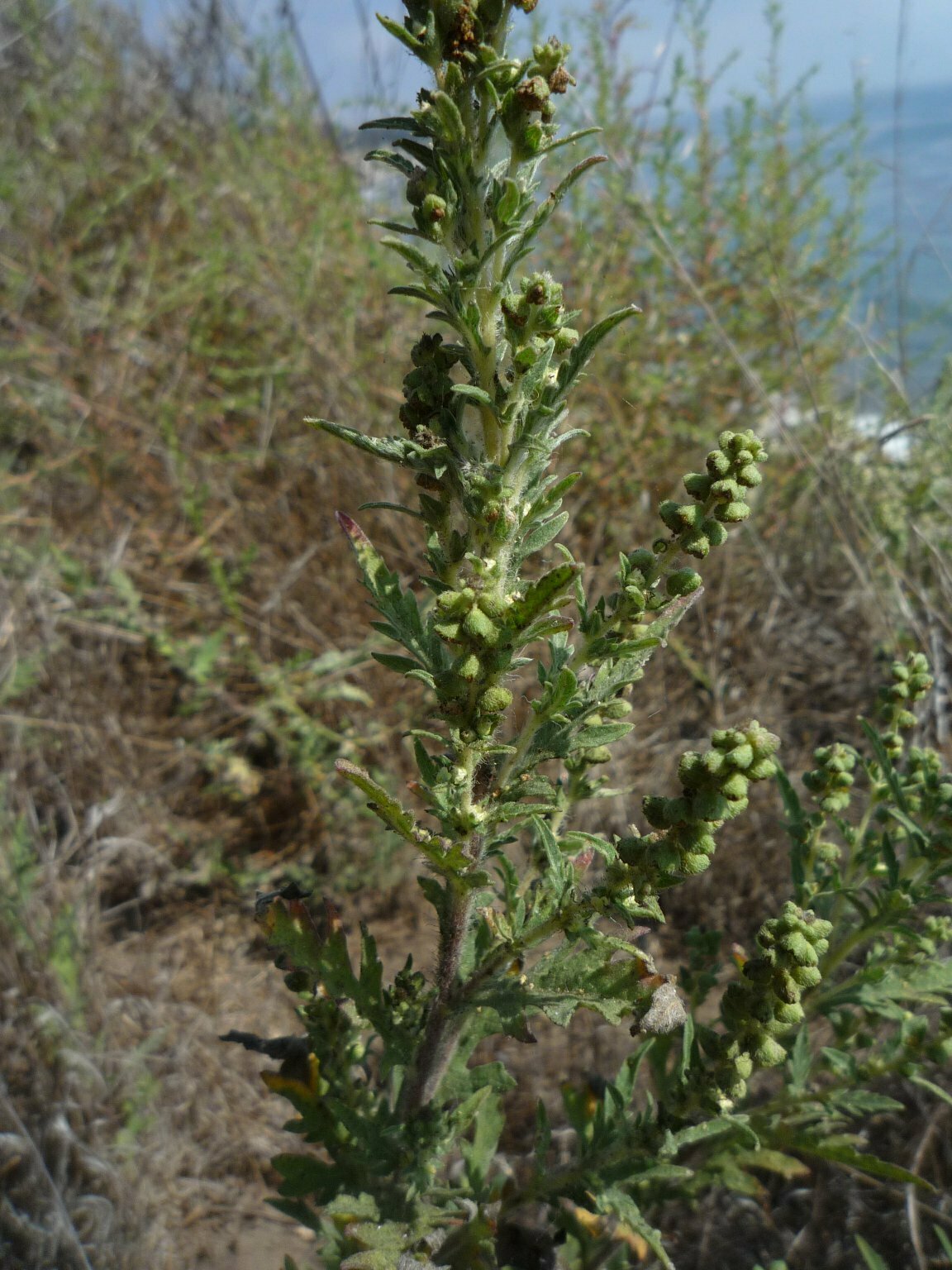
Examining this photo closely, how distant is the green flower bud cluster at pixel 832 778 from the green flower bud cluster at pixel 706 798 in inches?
22.8

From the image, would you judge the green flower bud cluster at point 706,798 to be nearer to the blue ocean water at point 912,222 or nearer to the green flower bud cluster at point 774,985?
the green flower bud cluster at point 774,985

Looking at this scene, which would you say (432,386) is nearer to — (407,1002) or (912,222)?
(407,1002)

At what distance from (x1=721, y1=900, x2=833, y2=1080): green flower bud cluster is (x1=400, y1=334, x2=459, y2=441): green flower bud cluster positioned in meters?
0.82

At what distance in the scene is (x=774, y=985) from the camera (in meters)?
1.27

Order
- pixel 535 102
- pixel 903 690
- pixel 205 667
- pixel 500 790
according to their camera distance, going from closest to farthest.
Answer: pixel 535 102, pixel 500 790, pixel 903 690, pixel 205 667

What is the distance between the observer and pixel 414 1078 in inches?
57.9

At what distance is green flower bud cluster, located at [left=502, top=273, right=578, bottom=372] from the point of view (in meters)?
1.02

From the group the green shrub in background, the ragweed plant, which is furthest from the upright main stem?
the green shrub in background

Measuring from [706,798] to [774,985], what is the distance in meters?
0.40

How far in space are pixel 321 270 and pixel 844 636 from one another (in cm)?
295

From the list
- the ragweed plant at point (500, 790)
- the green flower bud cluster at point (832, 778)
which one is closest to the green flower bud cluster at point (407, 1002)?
the ragweed plant at point (500, 790)

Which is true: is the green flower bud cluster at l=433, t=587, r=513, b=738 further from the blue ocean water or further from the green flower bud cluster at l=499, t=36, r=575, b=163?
the blue ocean water

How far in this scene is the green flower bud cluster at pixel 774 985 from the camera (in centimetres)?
124

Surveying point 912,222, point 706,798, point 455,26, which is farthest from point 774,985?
point 912,222
